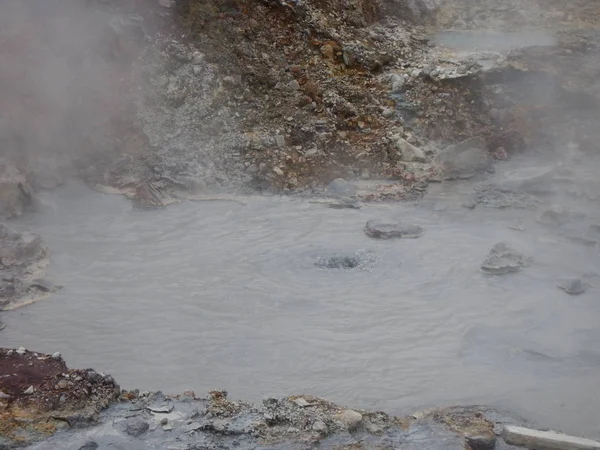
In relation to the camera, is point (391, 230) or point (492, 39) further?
point (492, 39)

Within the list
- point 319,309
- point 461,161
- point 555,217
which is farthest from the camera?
point 461,161

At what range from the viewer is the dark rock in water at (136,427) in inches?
167

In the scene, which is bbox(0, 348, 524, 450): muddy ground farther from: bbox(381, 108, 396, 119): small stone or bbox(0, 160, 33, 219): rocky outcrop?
bbox(381, 108, 396, 119): small stone

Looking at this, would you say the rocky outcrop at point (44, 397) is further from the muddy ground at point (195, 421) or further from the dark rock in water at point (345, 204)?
the dark rock in water at point (345, 204)

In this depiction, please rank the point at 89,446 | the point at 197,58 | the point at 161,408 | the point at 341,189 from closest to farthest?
the point at 89,446, the point at 161,408, the point at 341,189, the point at 197,58

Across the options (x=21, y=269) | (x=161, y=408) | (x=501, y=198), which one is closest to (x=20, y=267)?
(x=21, y=269)

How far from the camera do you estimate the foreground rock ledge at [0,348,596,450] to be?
4176mm

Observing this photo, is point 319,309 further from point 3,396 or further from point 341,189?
point 341,189

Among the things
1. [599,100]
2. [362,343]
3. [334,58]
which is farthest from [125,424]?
[599,100]

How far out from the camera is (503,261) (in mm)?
6723

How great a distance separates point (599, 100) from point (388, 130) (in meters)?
3.44

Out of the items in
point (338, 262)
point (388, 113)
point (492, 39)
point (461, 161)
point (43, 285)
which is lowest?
point (43, 285)

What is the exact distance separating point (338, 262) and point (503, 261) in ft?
5.55

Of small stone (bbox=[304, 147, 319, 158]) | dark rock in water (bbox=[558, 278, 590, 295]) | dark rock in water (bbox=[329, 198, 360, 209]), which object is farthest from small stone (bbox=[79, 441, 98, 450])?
small stone (bbox=[304, 147, 319, 158])
